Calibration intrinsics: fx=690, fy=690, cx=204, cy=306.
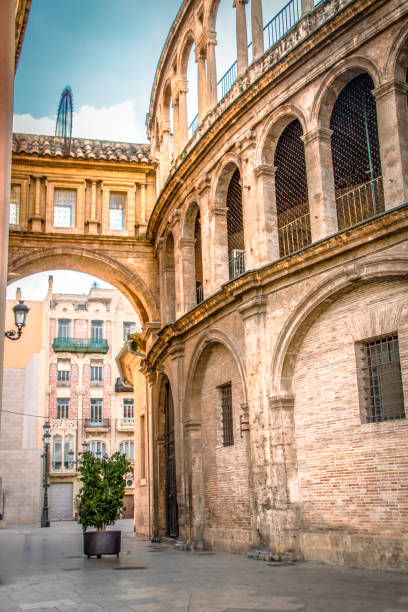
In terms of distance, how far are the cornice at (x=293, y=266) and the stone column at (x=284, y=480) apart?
217 centimetres

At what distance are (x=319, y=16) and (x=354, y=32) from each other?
49.2 inches

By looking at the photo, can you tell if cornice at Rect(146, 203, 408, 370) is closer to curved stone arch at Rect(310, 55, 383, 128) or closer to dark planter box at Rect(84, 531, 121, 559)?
curved stone arch at Rect(310, 55, 383, 128)

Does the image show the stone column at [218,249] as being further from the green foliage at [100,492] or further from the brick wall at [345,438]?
the green foliage at [100,492]

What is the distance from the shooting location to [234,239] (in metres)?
18.9

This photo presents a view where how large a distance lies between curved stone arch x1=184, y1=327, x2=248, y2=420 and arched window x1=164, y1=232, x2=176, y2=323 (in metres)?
3.77

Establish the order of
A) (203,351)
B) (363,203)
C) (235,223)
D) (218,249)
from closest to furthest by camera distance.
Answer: (363,203), (218,249), (203,351), (235,223)

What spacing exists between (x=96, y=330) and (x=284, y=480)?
4331cm

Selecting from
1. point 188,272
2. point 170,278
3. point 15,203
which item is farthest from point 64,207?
point 188,272

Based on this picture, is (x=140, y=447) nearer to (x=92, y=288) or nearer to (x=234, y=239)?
(x=234, y=239)

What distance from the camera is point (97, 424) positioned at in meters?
52.0

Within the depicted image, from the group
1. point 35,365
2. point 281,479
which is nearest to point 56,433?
point 35,365

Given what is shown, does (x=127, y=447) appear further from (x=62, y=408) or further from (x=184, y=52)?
(x=184, y=52)

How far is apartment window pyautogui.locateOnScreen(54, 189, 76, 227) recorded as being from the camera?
22.9 metres

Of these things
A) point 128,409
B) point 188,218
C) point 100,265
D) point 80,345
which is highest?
point 80,345
